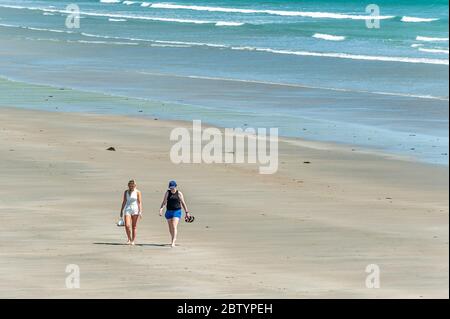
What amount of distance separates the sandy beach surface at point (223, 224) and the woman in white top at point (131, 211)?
0.27 metres

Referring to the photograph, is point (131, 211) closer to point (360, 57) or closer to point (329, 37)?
point (360, 57)

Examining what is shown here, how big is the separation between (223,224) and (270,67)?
98.1 feet

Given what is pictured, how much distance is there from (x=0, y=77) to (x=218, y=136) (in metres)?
17.8

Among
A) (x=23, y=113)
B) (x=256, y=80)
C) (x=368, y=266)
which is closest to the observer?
(x=368, y=266)

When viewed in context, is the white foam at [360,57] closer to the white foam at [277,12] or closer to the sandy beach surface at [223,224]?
the sandy beach surface at [223,224]

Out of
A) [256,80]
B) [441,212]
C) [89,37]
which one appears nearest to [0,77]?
[256,80]

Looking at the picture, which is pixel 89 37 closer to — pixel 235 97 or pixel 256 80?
pixel 256 80

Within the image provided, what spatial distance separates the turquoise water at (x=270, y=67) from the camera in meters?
34.2

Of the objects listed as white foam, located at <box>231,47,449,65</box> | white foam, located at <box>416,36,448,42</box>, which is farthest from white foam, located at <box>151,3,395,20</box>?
white foam, located at <box>231,47,449,65</box>

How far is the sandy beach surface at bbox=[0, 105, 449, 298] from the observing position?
16781 millimetres

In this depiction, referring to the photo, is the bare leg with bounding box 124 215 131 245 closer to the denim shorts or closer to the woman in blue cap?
the woman in blue cap

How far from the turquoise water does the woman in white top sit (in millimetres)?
10298
